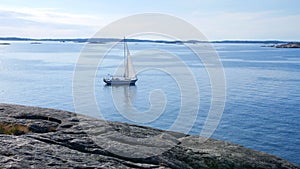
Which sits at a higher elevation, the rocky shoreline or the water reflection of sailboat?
the rocky shoreline

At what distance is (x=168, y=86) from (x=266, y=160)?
2720 inches

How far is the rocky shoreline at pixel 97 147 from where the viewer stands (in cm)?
1014

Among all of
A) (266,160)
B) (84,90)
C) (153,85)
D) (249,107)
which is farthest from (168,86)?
(266,160)

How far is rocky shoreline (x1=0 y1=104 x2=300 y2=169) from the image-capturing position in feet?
33.3

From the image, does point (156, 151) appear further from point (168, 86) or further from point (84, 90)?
point (168, 86)

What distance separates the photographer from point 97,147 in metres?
11.7

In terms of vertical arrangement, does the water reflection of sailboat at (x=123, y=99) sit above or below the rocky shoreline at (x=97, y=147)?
below

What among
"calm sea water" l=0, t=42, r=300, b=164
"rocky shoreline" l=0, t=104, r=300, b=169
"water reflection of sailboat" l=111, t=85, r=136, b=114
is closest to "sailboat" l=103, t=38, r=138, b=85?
"water reflection of sailboat" l=111, t=85, r=136, b=114

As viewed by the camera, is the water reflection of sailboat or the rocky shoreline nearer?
the rocky shoreline

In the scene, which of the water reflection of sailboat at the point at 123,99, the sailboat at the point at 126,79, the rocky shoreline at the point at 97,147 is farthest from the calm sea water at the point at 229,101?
the rocky shoreline at the point at 97,147

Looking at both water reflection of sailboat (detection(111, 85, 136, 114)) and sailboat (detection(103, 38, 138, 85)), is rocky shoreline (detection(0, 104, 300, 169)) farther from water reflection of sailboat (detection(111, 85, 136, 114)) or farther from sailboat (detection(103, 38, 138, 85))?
sailboat (detection(103, 38, 138, 85))

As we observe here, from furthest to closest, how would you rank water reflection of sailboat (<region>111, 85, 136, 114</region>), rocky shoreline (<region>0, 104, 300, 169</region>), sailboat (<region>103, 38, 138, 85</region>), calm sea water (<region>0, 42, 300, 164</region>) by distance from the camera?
sailboat (<region>103, 38, 138, 85</region>) < water reflection of sailboat (<region>111, 85, 136, 114</region>) < calm sea water (<region>0, 42, 300, 164</region>) < rocky shoreline (<region>0, 104, 300, 169</region>)

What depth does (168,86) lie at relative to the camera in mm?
83438

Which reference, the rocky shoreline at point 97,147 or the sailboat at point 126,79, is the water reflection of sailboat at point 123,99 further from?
the rocky shoreline at point 97,147
